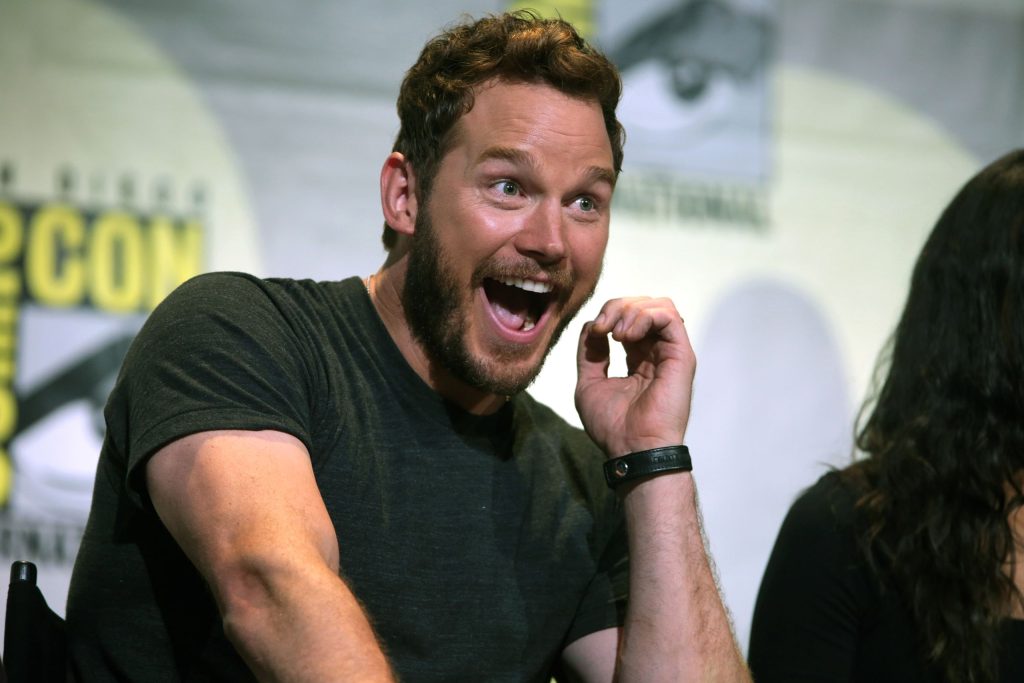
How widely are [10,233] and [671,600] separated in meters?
1.71

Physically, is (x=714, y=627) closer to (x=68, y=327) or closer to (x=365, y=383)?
(x=365, y=383)

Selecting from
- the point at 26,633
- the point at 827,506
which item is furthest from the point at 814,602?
the point at 26,633

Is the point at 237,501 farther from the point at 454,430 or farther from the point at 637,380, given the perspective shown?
the point at 637,380

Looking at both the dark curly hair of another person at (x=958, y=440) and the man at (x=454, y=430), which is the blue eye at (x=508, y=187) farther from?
the dark curly hair of another person at (x=958, y=440)

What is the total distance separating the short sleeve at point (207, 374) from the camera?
4.47 feet

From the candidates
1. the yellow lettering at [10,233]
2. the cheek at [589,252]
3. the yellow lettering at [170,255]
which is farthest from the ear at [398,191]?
the yellow lettering at [10,233]

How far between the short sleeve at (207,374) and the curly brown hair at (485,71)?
1.22 feet

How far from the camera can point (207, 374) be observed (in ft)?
4.60

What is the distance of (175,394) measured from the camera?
1385mm

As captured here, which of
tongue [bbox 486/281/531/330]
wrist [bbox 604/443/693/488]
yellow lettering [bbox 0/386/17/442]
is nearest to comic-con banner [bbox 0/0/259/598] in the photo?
yellow lettering [bbox 0/386/17/442]

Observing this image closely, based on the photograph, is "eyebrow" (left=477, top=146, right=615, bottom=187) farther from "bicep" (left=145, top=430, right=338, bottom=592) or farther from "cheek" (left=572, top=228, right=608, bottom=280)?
"bicep" (left=145, top=430, right=338, bottom=592)

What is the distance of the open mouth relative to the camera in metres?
1.79

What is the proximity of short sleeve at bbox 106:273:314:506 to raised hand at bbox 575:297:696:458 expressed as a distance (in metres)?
0.48

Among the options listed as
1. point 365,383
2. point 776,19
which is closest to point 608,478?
point 365,383
